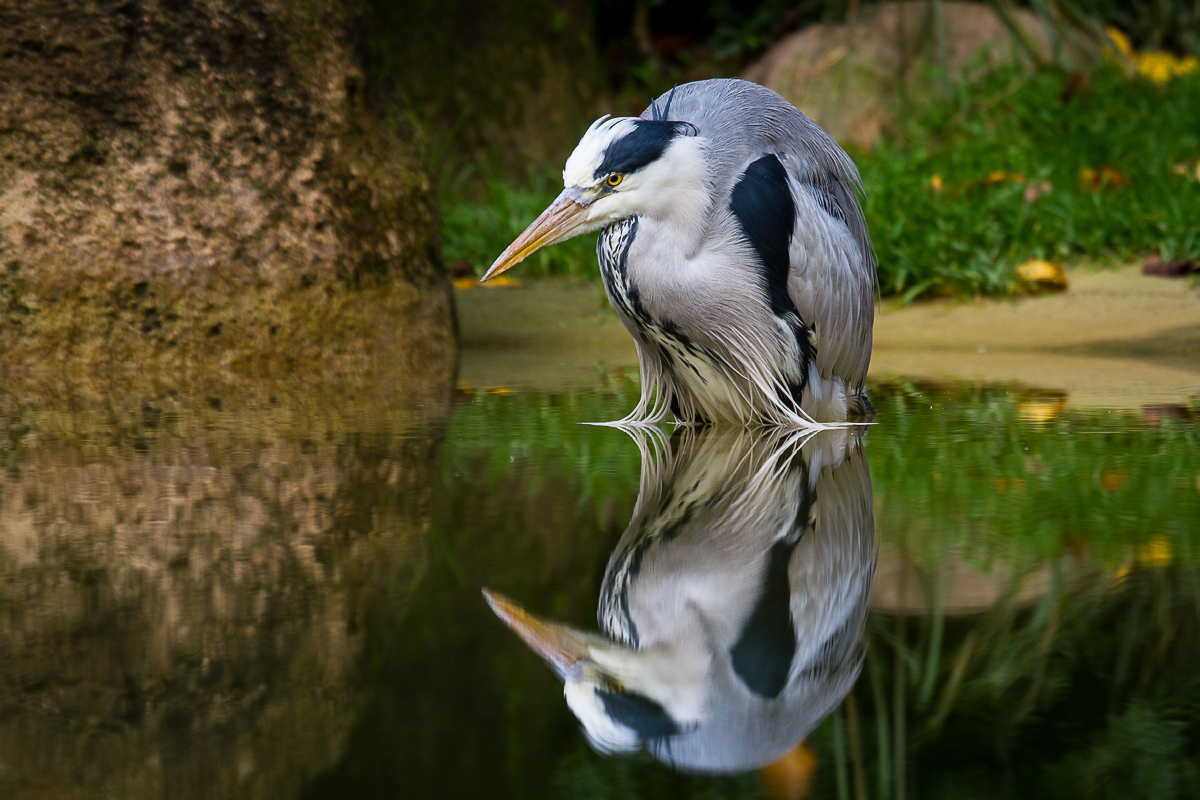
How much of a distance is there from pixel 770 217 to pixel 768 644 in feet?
5.91

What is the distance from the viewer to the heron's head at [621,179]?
2787 mm

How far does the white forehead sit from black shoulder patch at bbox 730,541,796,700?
145cm

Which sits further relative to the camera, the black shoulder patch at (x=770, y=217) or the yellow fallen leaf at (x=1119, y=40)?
the yellow fallen leaf at (x=1119, y=40)

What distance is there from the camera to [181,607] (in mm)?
1469

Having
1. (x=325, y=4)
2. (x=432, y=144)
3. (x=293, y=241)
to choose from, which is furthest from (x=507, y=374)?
(x=432, y=144)

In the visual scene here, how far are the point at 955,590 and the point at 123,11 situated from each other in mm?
3761

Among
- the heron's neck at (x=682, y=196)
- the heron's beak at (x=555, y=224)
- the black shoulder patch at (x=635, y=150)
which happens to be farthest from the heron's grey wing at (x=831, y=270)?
the heron's beak at (x=555, y=224)

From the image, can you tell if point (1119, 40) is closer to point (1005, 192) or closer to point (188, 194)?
point (1005, 192)

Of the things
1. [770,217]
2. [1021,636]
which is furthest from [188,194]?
[1021,636]

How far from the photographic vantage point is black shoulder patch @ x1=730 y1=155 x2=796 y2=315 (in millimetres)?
2955

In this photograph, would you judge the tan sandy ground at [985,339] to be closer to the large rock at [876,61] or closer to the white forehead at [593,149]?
the white forehead at [593,149]

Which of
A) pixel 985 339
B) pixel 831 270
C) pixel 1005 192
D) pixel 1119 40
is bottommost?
pixel 985 339

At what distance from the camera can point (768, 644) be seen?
137 centimetres

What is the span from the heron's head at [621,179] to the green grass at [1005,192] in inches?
86.7
